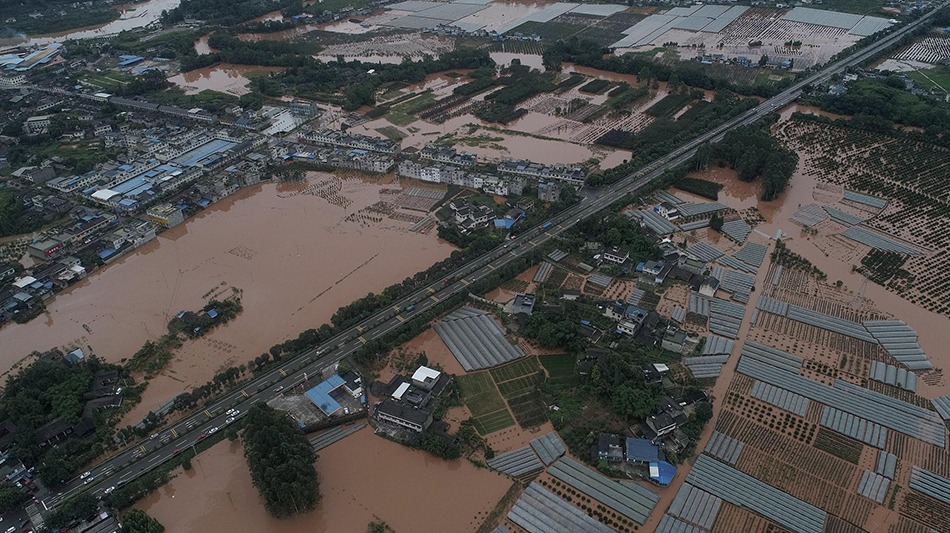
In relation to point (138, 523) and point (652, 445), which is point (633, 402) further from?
point (138, 523)

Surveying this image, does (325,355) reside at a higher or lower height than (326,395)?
lower

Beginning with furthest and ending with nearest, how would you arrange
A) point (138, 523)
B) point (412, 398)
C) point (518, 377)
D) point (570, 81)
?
1. point (570, 81)
2. point (518, 377)
3. point (412, 398)
4. point (138, 523)

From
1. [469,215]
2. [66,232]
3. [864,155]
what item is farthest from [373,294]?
[864,155]

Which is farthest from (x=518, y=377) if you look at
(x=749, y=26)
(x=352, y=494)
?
(x=749, y=26)

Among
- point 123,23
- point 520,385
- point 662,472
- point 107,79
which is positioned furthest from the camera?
point 123,23

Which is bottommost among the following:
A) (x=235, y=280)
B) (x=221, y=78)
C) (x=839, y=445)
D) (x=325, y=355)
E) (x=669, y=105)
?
(x=839, y=445)

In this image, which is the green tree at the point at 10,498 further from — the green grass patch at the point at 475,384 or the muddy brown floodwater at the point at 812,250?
the muddy brown floodwater at the point at 812,250

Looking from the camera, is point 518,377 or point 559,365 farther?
point 559,365
